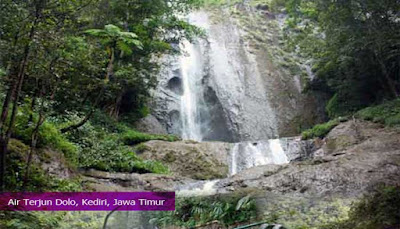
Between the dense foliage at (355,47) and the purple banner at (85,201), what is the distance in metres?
8.91

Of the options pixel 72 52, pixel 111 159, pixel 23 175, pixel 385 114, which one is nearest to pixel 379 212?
pixel 23 175

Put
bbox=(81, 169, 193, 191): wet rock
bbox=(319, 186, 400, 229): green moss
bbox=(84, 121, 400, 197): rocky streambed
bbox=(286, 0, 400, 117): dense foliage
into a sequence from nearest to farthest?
1. bbox=(319, 186, 400, 229): green moss
2. bbox=(84, 121, 400, 197): rocky streambed
3. bbox=(81, 169, 193, 191): wet rock
4. bbox=(286, 0, 400, 117): dense foliage

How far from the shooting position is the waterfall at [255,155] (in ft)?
42.1

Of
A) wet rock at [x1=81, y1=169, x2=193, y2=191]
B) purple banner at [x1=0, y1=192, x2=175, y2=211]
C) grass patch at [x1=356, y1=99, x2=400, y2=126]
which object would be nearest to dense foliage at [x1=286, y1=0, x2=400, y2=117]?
grass patch at [x1=356, y1=99, x2=400, y2=126]

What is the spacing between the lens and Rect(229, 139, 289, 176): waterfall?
1284cm

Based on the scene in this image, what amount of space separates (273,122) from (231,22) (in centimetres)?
923

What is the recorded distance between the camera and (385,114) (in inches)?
451

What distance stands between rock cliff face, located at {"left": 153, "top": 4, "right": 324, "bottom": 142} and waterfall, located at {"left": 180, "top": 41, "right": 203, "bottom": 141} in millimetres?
224

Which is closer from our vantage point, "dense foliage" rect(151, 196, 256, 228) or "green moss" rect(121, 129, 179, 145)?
"dense foliage" rect(151, 196, 256, 228)

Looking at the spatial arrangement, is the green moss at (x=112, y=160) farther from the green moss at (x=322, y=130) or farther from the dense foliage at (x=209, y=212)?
the green moss at (x=322, y=130)

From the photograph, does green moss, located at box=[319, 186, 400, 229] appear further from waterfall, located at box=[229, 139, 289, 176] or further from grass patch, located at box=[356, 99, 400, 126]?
waterfall, located at box=[229, 139, 289, 176]

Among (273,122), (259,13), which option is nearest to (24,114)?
(273,122)

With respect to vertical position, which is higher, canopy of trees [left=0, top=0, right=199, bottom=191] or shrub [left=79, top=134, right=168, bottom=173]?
canopy of trees [left=0, top=0, right=199, bottom=191]

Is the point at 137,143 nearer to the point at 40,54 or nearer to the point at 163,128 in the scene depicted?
the point at 163,128
